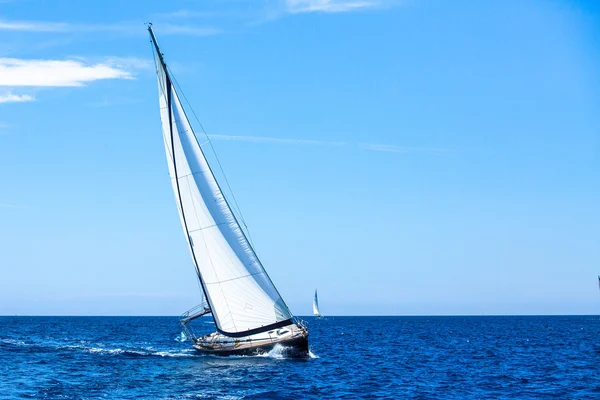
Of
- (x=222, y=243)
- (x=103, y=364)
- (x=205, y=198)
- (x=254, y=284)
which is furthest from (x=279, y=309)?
(x=103, y=364)

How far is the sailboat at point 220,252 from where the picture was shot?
49.0 metres

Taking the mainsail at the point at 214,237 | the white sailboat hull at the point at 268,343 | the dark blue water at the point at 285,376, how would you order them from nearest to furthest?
1. the dark blue water at the point at 285,376
2. the mainsail at the point at 214,237
3. the white sailboat hull at the point at 268,343

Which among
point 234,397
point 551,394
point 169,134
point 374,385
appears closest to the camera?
point 234,397

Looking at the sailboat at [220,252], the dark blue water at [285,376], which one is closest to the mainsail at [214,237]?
the sailboat at [220,252]

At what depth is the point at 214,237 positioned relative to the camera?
1940 inches

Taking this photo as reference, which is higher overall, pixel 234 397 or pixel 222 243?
pixel 222 243

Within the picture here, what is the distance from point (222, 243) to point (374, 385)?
573 inches

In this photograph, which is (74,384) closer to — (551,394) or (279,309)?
(279,309)

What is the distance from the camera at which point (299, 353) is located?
5084 centimetres

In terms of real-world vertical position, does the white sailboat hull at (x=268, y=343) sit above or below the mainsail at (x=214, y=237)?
below

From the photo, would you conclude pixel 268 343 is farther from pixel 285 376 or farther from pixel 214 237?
pixel 214 237

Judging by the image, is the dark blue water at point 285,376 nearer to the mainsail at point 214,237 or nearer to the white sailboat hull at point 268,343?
Answer: the white sailboat hull at point 268,343

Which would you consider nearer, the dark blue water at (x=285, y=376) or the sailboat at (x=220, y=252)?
the dark blue water at (x=285, y=376)

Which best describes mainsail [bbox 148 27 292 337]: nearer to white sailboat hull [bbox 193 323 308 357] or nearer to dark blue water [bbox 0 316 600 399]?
white sailboat hull [bbox 193 323 308 357]
